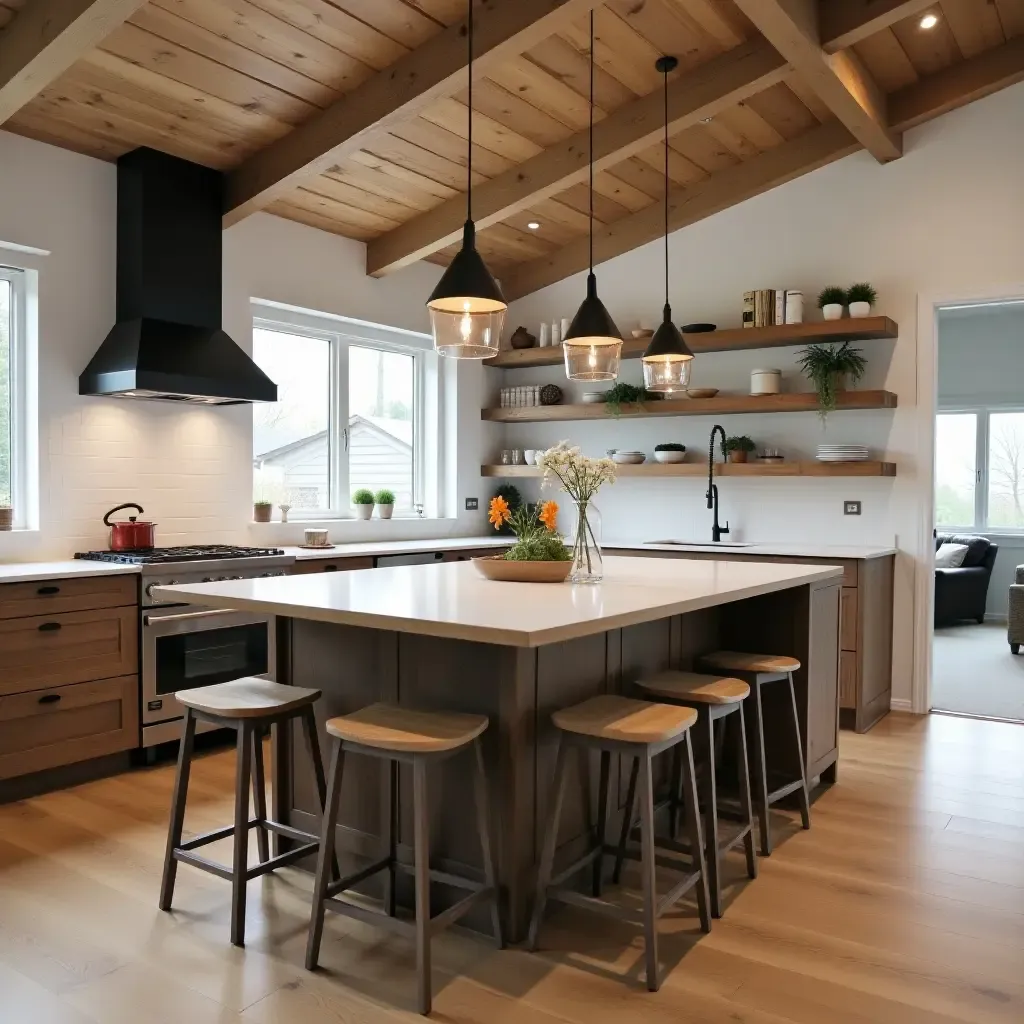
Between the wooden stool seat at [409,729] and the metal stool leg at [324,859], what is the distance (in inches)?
2.8

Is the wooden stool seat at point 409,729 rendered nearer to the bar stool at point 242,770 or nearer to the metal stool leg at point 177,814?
the bar stool at point 242,770

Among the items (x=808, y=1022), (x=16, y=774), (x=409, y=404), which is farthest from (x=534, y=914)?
(x=409, y=404)

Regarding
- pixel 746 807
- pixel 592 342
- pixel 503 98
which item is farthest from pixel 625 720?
pixel 503 98

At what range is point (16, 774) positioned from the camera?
3488 millimetres

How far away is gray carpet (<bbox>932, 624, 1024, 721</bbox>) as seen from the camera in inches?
205

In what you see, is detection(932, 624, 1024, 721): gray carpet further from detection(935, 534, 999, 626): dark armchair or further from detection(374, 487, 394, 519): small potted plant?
detection(374, 487, 394, 519): small potted plant

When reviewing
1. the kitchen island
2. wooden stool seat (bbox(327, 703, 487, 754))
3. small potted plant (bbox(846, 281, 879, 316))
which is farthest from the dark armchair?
wooden stool seat (bbox(327, 703, 487, 754))

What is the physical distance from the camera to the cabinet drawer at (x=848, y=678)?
456cm

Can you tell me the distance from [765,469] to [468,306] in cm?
303

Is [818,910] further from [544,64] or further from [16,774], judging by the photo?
[544,64]

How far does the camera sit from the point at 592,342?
11.1 feet

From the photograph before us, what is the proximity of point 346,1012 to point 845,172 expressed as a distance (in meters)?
5.03

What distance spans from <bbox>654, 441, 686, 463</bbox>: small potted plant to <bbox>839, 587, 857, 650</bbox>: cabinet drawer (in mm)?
1514

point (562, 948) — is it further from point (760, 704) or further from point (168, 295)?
point (168, 295)
